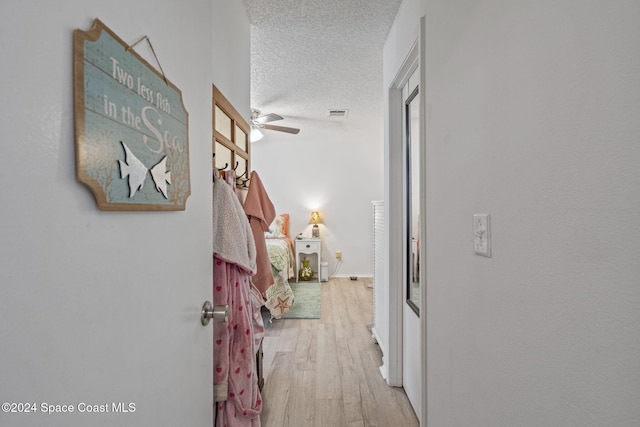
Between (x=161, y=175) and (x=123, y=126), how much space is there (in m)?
0.14

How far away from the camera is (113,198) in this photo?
1.67 ft

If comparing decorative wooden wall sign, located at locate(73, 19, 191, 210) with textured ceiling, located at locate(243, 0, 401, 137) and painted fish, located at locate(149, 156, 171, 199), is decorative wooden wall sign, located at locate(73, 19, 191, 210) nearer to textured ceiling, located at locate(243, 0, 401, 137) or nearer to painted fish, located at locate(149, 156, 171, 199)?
painted fish, located at locate(149, 156, 171, 199)

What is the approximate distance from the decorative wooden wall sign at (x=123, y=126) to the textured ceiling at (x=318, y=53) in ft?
5.47

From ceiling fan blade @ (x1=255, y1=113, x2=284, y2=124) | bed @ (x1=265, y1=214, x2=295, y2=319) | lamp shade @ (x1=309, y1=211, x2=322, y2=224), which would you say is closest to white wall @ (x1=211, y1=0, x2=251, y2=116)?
ceiling fan blade @ (x1=255, y1=113, x2=284, y2=124)

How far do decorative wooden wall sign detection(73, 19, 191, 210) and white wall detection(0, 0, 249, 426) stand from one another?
0.7 inches

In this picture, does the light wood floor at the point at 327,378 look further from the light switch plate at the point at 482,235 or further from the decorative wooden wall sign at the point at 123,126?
the decorative wooden wall sign at the point at 123,126

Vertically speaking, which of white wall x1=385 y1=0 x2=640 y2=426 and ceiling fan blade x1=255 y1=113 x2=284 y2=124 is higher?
ceiling fan blade x1=255 y1=113 x2=284 y2=124

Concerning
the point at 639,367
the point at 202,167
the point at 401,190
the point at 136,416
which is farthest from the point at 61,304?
the point at 401,190

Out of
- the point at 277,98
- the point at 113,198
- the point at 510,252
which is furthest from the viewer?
the point at 277,98

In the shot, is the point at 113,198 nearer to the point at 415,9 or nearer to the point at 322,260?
the point at 415,9

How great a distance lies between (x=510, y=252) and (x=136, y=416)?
0.89 m

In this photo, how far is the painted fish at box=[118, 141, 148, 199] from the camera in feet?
1.77

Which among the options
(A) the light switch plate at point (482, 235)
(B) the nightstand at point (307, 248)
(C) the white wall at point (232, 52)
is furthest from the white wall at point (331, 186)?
(A) the light switch plate at point (482, 235)

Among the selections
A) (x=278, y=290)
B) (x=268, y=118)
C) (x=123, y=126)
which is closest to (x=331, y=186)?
(x=268, y=118)
